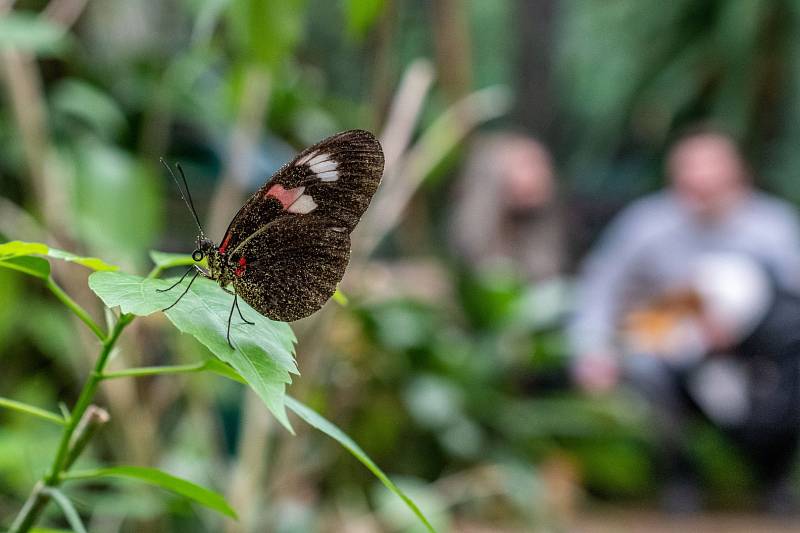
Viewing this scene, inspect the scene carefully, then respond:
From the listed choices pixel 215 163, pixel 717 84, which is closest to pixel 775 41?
pixel 717 84

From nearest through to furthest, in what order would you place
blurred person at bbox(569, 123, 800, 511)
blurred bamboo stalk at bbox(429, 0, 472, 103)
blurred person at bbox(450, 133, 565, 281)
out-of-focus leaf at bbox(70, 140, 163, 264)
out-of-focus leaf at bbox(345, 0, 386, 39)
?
out-of-focus leaf at bbox(345, 0, 386, 39) < out-of-focus leaf at bbox(70, 140, 163, 264) < blurred bamboo stalk at bbox(429, 0, 472, 103) < blurred person at bbox(569, 123, 800, 511) < blurred person at bbox(450, 133, 565, 281)

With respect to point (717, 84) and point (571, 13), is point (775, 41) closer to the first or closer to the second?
point (717, 84)

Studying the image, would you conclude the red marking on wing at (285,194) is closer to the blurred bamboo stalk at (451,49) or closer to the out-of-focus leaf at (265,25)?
the out-of-focus leaf at (265,25)

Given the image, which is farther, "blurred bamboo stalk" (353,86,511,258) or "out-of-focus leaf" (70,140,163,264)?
"out-of-focus leaf" (70,140,163,264)

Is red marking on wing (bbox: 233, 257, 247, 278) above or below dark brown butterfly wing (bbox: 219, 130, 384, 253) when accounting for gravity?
below

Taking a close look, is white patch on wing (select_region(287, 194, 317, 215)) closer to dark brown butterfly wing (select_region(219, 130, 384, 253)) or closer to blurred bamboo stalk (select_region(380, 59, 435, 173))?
dark brown butterfly wing (select_region(219, 130, 384, 253))

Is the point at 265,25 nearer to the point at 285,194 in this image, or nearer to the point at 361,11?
the point at 361,11

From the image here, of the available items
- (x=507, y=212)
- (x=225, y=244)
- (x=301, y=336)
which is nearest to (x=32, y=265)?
(x=225, y=244)

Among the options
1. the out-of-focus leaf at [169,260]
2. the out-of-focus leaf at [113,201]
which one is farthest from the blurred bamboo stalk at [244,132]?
the out-of-focus leaf at [169,260]

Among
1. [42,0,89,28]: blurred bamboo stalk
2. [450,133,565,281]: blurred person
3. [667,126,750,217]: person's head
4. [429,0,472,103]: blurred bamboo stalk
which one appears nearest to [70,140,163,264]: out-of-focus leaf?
[42,0,89,28]: blurred bamboo stalk
